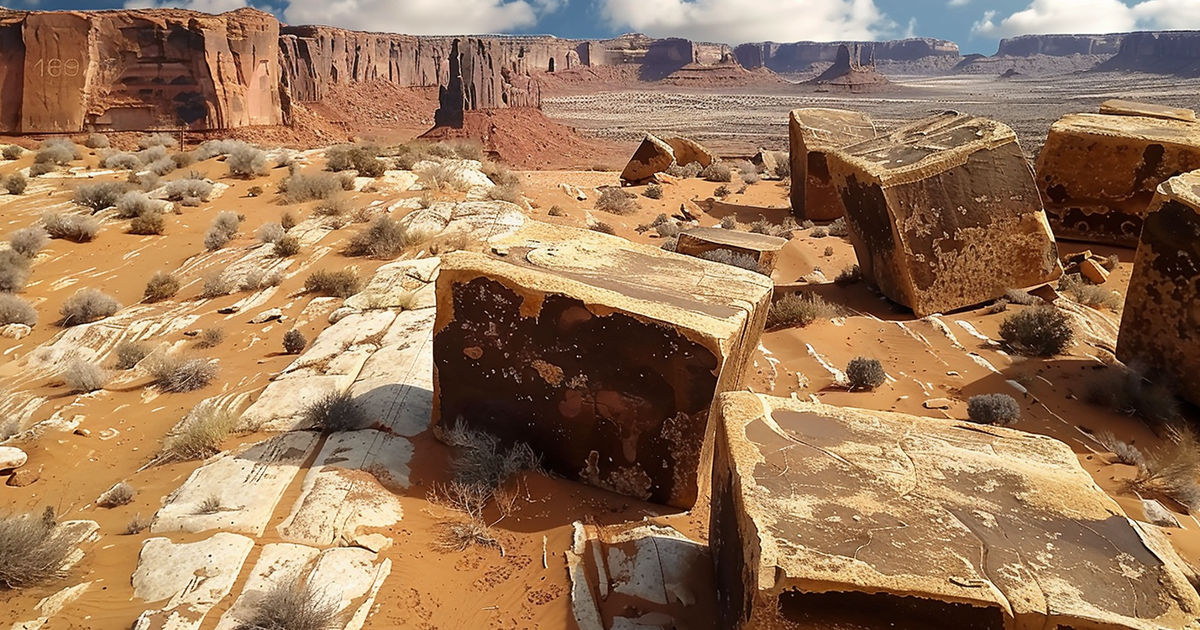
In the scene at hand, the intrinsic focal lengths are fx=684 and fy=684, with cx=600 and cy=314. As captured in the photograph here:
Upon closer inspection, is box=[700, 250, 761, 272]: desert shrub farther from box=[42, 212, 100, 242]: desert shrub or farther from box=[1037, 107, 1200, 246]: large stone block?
box=[42, 212, 100, 242]: desert shrub

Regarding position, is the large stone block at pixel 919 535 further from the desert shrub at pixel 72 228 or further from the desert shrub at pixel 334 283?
the desert shrub at pixel 72 228

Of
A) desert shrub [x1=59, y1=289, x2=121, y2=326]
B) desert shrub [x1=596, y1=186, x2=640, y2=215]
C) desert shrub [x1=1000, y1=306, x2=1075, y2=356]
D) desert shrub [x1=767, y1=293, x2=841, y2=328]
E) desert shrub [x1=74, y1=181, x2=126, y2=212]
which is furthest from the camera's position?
desert shrub [x1=596, y1=186, x2=640, y2=215]

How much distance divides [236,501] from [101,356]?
459cm

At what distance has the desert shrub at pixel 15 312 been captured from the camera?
26.2ft

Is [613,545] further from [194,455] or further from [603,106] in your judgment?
[603,106]

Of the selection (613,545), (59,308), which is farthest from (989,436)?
(59,308)

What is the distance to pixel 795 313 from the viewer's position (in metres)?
7.23

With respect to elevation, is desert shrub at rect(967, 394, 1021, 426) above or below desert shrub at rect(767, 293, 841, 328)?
below

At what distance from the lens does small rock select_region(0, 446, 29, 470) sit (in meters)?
4.63

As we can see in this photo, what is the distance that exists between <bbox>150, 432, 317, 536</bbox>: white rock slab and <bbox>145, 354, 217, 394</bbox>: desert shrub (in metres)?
1.96

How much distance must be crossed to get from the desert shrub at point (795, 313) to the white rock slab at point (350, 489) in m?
4.21

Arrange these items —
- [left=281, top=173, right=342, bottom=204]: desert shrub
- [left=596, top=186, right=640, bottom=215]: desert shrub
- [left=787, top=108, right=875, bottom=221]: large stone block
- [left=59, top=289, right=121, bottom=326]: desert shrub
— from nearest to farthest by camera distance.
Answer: [left=59, top=289, right=121, bottom=326]: desert shrub → [left=281, top=173, right=342, bottom=204]: desert shrub → [left=787, top=108, right=875, bottom=221]: large stone block → [left=596, top=186, right=640, bottom=215]: desert shrub

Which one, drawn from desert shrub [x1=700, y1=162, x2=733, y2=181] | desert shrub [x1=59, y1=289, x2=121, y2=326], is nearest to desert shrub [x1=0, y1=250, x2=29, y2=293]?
desert shrub [x1=59, y1=289, x2=121, y2=326]

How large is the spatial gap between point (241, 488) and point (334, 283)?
15.0 feet
